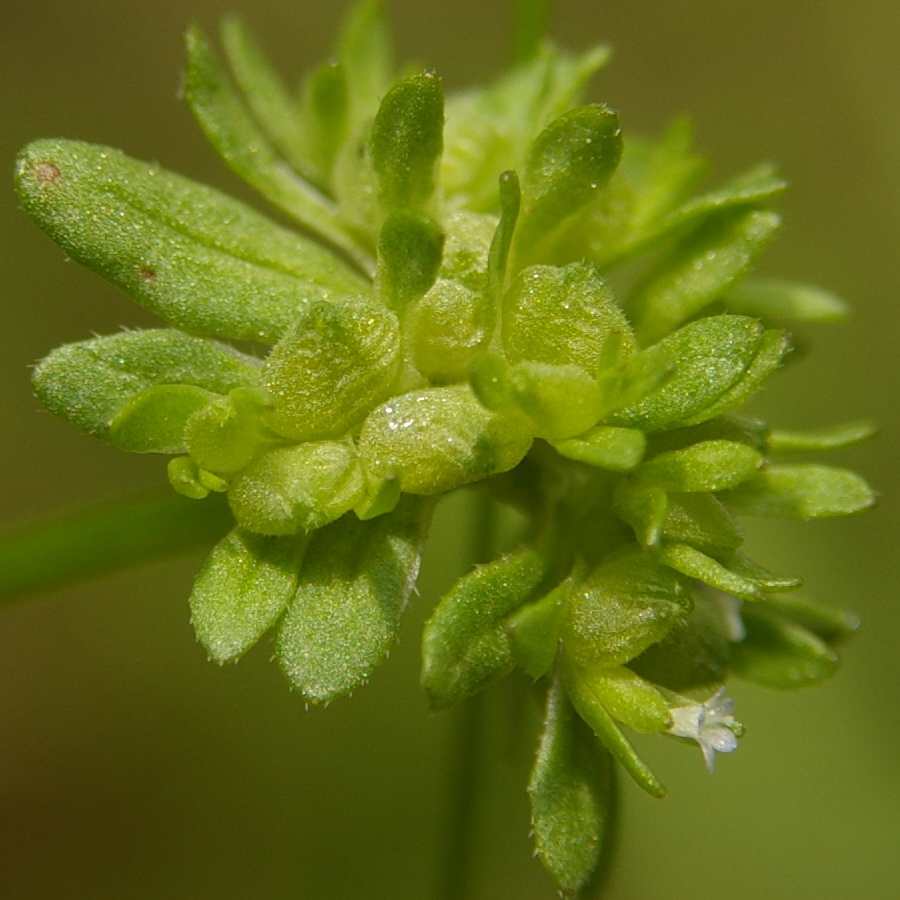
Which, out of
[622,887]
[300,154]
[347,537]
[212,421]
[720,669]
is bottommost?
[622,887]

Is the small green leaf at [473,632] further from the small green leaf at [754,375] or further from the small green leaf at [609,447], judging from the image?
the small green leaf at [754,375]

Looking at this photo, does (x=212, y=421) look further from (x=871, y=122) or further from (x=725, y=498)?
(x=871, y=122)

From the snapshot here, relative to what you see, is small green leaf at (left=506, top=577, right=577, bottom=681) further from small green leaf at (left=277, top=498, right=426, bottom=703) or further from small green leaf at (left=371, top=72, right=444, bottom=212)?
small green leaf at (left=371, top=72, right=444, bottom=212)

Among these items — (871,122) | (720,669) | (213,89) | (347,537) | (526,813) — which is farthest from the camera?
(871,122)

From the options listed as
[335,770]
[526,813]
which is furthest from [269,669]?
[526,813]

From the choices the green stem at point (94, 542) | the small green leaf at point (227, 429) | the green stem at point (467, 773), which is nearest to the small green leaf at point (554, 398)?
the small green leaf at point (227, 429)

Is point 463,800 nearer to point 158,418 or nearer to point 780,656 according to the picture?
point 780,656

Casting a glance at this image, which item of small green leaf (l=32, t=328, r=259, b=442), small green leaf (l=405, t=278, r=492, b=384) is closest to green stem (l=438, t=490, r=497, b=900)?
small green leaf (l=405, t=278, r=492, b=384)
